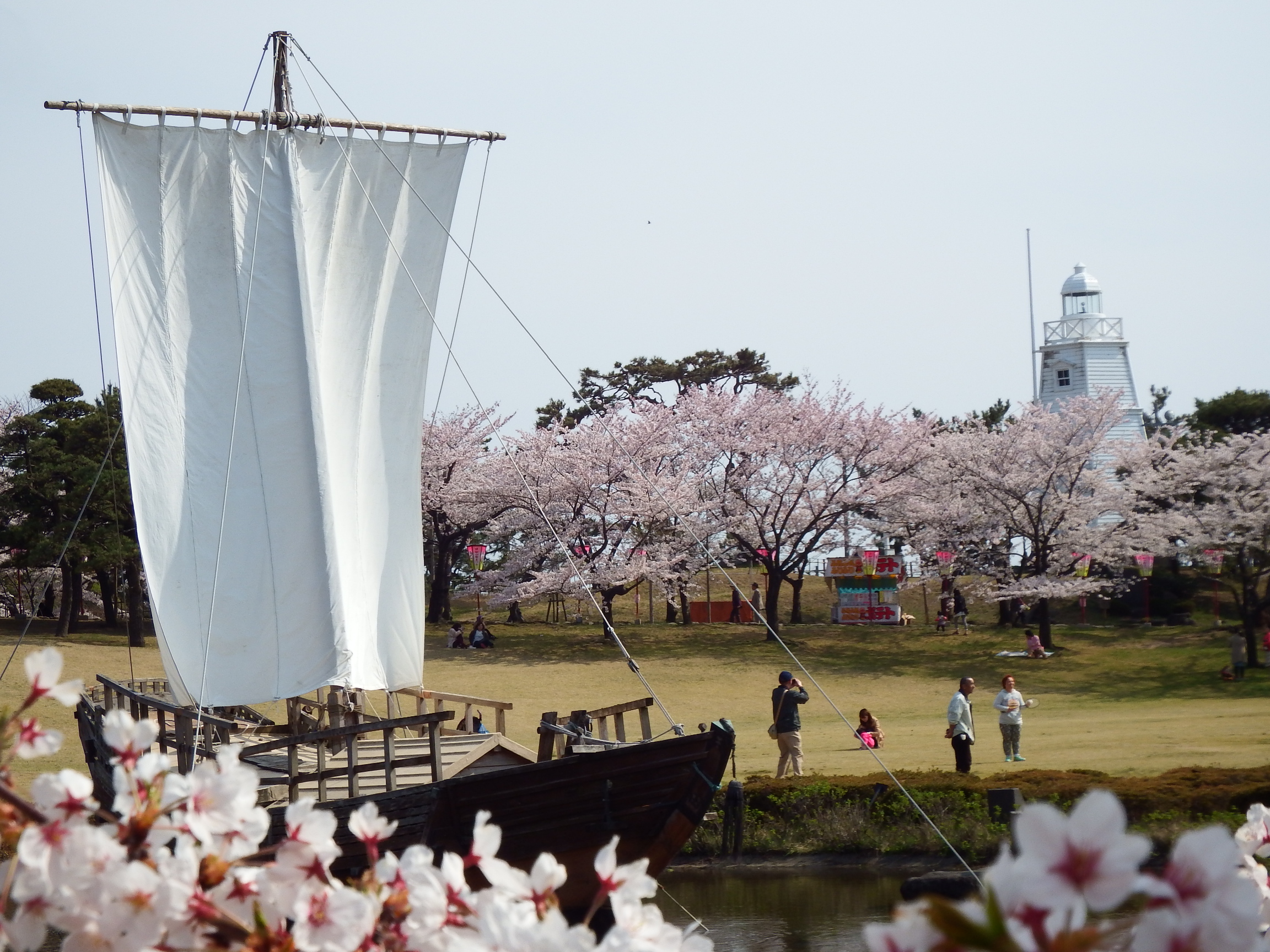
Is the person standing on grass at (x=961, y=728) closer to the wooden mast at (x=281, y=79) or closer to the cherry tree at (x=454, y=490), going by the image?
the wooden mast at (x=281, y=79)

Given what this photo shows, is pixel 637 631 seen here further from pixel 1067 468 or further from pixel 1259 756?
pixel 1259 756

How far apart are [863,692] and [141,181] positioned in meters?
22.9

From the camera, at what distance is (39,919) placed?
1618 millimetres

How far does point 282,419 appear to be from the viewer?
1269 cm

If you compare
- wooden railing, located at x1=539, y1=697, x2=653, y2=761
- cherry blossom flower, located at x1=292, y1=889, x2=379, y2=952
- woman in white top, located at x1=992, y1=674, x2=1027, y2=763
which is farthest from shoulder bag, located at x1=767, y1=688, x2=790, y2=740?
cherry blossom flower, located at x1=292, y1=889, x2=379, y2=952

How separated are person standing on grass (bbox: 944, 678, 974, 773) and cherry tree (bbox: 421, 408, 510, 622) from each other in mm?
27277

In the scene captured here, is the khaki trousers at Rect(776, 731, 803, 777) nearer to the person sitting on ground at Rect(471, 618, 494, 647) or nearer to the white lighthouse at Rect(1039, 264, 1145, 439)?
the person sitting on ground at Rect(471, 618, 494, 647)

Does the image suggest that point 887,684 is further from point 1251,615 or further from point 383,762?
point 383,762

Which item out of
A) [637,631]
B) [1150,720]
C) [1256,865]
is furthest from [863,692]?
[1256,865]

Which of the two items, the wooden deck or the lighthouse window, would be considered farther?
the lighthouse window

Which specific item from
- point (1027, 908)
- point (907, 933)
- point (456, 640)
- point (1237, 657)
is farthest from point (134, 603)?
point (1027, 908)

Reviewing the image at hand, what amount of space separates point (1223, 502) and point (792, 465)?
43.5 feet

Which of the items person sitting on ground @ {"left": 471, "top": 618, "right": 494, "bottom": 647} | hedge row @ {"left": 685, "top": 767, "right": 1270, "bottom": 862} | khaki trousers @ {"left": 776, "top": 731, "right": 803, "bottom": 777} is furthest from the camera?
person sitting on ground @ {"left": 471, "top": 618, "right": 494, "bottom": 647}

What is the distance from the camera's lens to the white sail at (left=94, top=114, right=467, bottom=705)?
12148 mm
